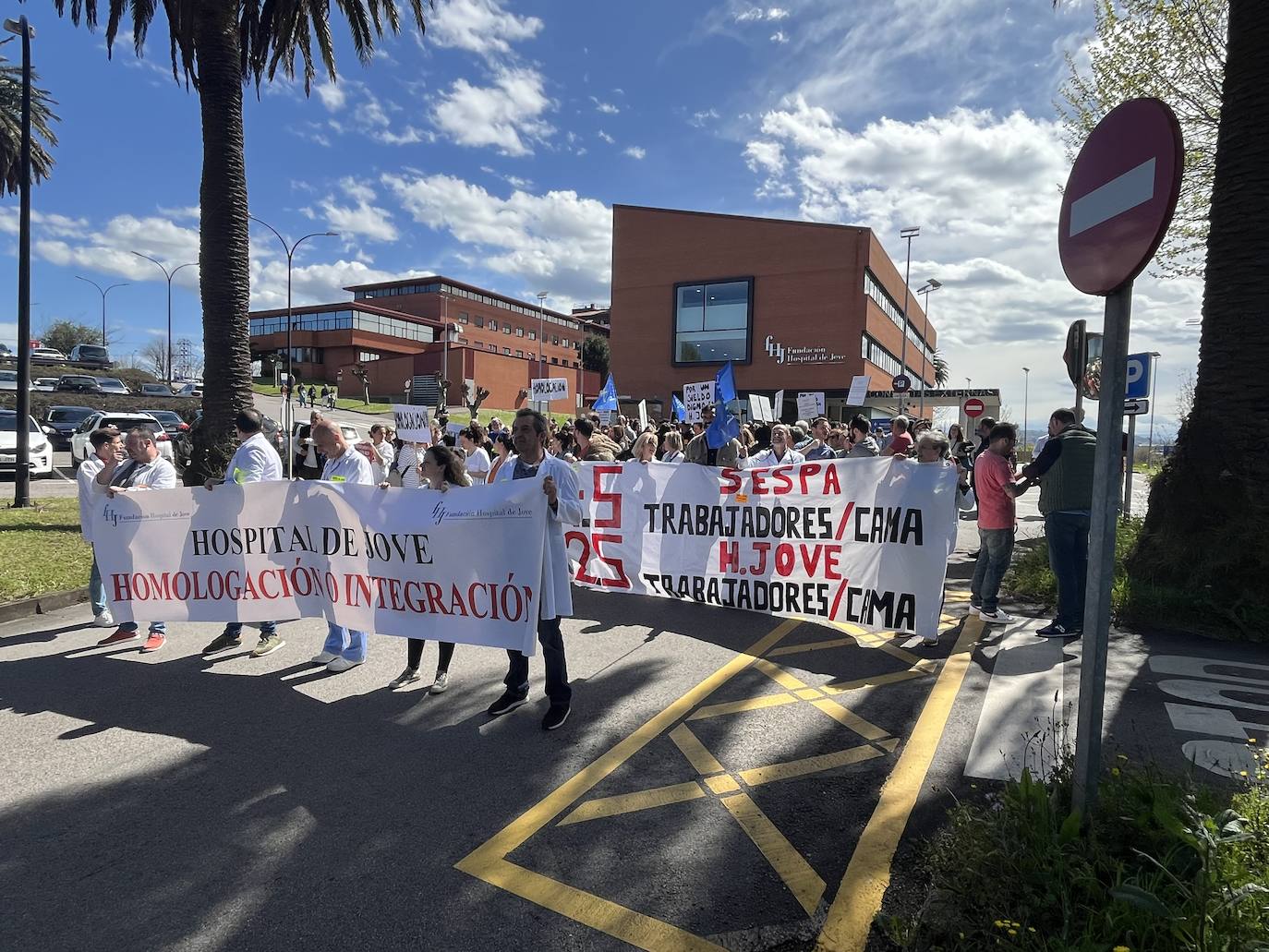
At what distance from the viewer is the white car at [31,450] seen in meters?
17.8

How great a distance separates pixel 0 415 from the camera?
18.6 meters

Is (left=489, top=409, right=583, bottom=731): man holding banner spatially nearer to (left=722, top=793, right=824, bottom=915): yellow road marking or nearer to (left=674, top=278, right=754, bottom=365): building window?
(left=722, top=793, right=824, bottom=915): yellow road marking

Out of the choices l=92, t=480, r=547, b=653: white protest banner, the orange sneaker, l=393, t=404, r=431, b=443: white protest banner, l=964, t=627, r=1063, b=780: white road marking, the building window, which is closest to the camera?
l=964, t=627, r=1063, b=780: white road marking

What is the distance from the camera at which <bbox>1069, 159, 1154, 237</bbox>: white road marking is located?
90.2 inches

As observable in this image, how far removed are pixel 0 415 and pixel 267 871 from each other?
21943mm

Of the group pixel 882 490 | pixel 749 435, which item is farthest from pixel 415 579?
pixel 749 435

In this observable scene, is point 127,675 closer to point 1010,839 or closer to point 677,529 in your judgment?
point 677,529

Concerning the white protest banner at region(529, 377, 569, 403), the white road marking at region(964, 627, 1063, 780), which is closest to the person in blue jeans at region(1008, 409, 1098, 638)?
the white road marking at region(964, 627, 1063, 780)

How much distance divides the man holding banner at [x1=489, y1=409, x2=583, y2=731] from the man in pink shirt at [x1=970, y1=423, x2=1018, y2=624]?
4143 millimetres

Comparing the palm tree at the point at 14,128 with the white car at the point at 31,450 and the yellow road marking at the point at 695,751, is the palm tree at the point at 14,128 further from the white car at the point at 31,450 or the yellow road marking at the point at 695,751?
the yellow road marking at the point at 695,751

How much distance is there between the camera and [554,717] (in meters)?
4.34

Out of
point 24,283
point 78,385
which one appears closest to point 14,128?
point 78,385

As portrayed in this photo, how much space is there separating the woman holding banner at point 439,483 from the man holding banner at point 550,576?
609mm

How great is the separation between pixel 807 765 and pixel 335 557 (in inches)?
148
